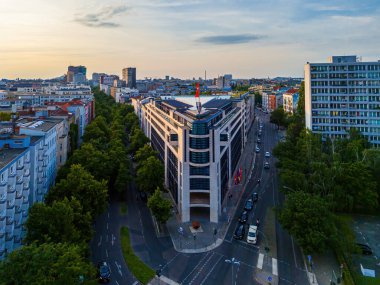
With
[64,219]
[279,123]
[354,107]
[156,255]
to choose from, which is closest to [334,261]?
[156,255]

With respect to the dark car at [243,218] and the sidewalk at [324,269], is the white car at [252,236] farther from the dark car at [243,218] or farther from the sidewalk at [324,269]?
the sidewalk at [324,269]

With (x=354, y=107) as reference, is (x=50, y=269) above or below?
below

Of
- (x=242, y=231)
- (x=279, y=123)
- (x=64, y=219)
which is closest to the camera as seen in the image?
(x=64, y=219)

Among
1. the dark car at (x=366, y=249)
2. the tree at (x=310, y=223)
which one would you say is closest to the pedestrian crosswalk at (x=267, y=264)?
the tree at (x=310, y=223)

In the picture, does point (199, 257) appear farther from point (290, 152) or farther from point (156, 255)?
point (290, 152)

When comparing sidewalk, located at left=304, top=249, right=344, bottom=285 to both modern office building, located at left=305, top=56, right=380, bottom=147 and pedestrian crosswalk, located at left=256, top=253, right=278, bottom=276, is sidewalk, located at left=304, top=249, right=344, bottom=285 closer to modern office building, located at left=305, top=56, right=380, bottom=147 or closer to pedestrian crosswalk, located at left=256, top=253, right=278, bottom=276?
pedestrian crosswalk, located at left=256, top=253, right=278, bottom=276

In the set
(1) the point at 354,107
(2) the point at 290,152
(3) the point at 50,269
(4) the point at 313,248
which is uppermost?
(1) the point at 354,107
